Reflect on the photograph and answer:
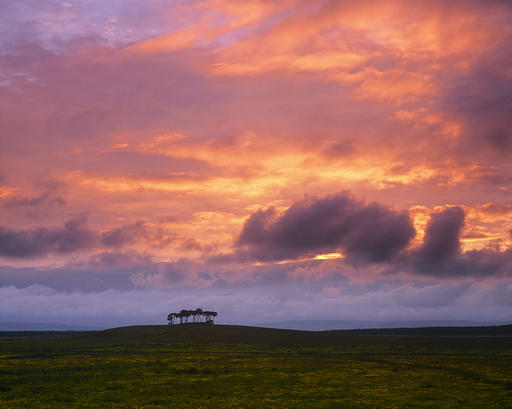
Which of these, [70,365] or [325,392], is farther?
[70,365]

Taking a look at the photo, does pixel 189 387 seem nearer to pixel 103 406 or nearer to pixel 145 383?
pixel 145 383

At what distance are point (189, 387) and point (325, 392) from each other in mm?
17730

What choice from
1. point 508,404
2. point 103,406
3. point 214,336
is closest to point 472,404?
point 508,404

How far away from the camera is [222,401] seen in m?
50.9

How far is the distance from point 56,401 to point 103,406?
6829mm

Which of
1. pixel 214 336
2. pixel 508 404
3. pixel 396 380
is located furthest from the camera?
pixel 214 336

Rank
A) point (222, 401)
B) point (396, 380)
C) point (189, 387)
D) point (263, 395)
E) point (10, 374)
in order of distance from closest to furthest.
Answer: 1. point (222, 401)
2. point (263, 395)
3. point (189, 387)
4. point (396, 380)
5. point (10, 374)

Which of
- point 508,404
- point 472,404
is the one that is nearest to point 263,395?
point 472,404

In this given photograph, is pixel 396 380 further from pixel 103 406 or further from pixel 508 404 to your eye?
pixel 103 406

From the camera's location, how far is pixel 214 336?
7712 inches

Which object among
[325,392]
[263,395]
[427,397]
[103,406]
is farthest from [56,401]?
[427,397]

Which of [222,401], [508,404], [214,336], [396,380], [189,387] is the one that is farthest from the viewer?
[214,336]

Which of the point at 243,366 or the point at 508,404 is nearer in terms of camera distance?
the point at 508,404

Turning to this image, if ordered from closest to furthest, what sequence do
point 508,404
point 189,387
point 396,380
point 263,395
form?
point 508,404
point 263,395
point 189,387
point 396,380
